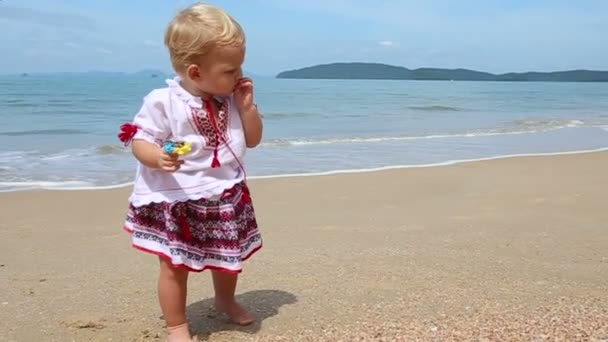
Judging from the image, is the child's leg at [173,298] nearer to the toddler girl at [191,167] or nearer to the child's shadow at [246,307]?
the toddler girl at [191,167]

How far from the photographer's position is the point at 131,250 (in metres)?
4.50

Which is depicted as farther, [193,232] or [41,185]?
[41,185]

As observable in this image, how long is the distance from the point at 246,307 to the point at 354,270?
0.80 m

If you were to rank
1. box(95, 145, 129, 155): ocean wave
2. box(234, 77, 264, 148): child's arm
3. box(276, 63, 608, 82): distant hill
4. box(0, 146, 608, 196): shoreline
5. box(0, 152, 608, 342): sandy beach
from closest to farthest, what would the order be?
box(234, 77, 264, 148): child's arm
box(0, 152, 608, 342): sandy beach
box(0, 146, 608, 196): shoreline
box(95, 145, 129, 155): ocean wave
box(276, 63, 608, 82): distant hill

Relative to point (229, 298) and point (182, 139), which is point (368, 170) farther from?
point (182, 139)

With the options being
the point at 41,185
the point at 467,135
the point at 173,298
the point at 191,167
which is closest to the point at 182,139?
the point at 191,167

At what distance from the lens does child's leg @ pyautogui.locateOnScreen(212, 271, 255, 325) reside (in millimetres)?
3049

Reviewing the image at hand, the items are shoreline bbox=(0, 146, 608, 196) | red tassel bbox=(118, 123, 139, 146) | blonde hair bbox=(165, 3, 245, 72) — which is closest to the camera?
blonde hair bbox=(165, 3, 245, 72)

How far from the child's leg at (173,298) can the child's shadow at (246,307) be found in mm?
143

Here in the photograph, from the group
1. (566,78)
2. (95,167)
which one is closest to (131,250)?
(95,167)

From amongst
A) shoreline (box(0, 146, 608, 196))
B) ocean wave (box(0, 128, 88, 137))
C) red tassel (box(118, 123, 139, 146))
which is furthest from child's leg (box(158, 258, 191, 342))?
ocean wave (box(0, 128, 88, 137))

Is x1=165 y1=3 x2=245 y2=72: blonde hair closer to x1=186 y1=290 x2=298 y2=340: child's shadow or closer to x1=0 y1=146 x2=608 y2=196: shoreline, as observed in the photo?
x1=186 y1=290 x2=298 y2=340: child's shadow

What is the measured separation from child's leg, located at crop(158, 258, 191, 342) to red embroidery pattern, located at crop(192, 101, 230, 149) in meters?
0.51

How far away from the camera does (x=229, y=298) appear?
3.08 meters
